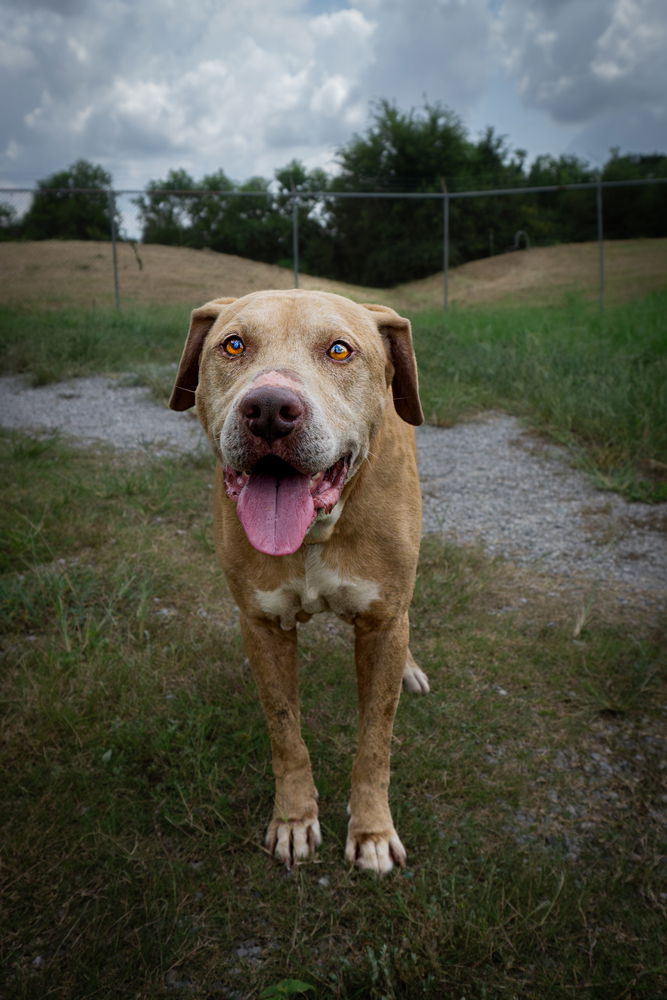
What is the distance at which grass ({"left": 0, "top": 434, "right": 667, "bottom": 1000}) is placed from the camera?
178 centimetres

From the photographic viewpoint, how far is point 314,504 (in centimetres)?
179

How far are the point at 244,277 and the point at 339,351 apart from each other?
40.6 ft

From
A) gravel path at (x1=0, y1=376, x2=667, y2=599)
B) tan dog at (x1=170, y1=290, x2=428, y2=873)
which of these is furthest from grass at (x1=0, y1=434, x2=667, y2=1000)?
gravel path at (x1=0, y1=376, x2=667, y2=599)

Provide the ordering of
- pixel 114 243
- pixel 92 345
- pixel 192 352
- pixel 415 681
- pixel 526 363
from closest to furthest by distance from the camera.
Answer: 1. pixel 192 352
2. pixel 415 681
3. pixel 526 363
4. pixel 92 345
5. pixel 114 243

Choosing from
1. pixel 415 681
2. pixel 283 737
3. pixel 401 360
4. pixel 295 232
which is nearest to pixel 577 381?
pixel 415 681

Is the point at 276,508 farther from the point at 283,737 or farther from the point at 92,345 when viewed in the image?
the point at 92,345

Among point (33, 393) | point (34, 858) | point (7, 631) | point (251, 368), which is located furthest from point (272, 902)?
point (33, 393)

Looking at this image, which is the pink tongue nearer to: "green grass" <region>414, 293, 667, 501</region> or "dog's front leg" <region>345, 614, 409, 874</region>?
"dog's front leg" <region>345, 614, 409, 874</region>

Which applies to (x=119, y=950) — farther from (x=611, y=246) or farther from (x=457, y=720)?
(x=611, y=246)

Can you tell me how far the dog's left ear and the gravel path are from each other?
2.01 meters

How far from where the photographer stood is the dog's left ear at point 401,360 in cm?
214

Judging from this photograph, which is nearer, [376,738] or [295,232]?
[376,738]

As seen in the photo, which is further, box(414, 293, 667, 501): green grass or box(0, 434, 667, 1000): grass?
box(414, 293, 667, 501): green grass

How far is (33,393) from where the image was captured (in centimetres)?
743
